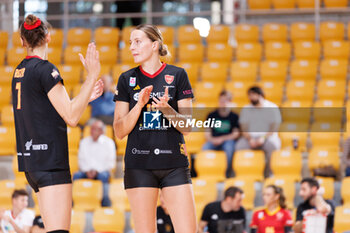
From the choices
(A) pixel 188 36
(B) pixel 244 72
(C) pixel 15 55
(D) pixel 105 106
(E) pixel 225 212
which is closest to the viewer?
(E) pixel 225 212

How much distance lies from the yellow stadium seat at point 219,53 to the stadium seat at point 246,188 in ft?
13.2

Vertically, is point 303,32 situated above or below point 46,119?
above

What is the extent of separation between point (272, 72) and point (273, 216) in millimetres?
4259

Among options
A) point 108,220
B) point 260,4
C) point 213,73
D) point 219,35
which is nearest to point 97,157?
point 108,220

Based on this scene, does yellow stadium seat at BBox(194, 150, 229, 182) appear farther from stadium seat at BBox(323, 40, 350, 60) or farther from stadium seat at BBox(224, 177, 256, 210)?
stadium seat at BBox(323, 40, 350, 60)

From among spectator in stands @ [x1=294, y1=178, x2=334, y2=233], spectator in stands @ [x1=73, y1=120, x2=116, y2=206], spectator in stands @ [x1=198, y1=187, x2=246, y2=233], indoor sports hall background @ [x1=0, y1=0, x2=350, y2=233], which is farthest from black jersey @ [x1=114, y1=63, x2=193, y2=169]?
spectator in stands @ [x1=73, y1=120, x2=116, y2=206]

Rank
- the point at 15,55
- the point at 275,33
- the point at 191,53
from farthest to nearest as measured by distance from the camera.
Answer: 1. the point at 275,33
2. the point at 15,55
3. the point at 191,53

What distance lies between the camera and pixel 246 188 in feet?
25.9

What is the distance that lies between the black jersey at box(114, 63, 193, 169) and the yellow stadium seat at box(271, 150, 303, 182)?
4.71 meters

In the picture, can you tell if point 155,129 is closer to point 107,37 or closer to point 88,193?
point 88,193

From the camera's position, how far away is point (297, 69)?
35.5 ft

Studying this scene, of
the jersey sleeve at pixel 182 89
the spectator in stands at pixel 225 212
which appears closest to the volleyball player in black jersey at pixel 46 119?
the jersey sleeve at pixel 182 89

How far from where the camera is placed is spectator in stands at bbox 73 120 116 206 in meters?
8.44

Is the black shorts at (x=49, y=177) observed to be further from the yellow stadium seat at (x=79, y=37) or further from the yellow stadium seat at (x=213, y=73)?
the yellow stadium seat at (x=79, y=37)
